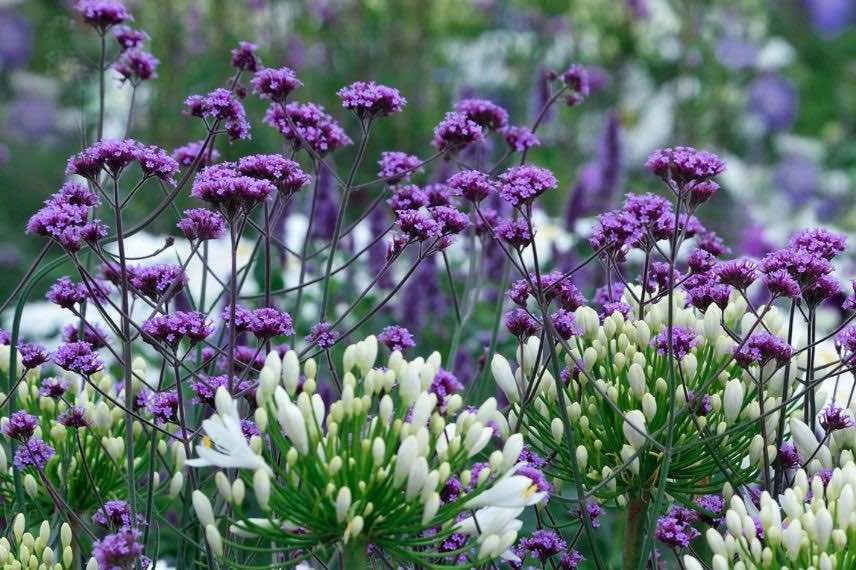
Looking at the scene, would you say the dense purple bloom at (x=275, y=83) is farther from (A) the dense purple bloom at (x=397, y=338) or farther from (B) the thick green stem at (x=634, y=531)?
(B) the thick green stem at (x=634, y=531)

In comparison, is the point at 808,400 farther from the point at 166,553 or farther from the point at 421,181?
the point at 421,181

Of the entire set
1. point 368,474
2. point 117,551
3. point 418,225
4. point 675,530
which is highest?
point 418,225

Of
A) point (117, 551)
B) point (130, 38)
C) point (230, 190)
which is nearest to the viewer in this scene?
point (117, 551)

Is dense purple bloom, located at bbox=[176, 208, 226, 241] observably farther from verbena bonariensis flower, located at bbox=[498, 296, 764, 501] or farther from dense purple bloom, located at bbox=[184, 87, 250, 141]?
verbena bonariensis flower, located at bbox=[498, 296, 764, 501]

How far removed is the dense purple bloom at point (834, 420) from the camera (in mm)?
1952

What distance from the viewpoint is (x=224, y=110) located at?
202 cm

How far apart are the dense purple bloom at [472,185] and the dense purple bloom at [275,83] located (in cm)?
35

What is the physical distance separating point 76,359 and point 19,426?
142mm

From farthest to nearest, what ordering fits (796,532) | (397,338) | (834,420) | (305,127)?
(305,127), (397,338), (834,420), (796,532)

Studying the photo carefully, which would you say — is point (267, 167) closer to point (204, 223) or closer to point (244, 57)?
point (204, 223)

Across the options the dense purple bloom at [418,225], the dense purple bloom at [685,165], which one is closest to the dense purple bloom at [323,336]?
the dense purple bloom at [418,225]

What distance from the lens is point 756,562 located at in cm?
169

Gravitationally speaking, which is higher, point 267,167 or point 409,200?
point 409,200

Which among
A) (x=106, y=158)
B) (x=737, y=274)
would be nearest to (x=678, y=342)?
(x=737, y=274)
